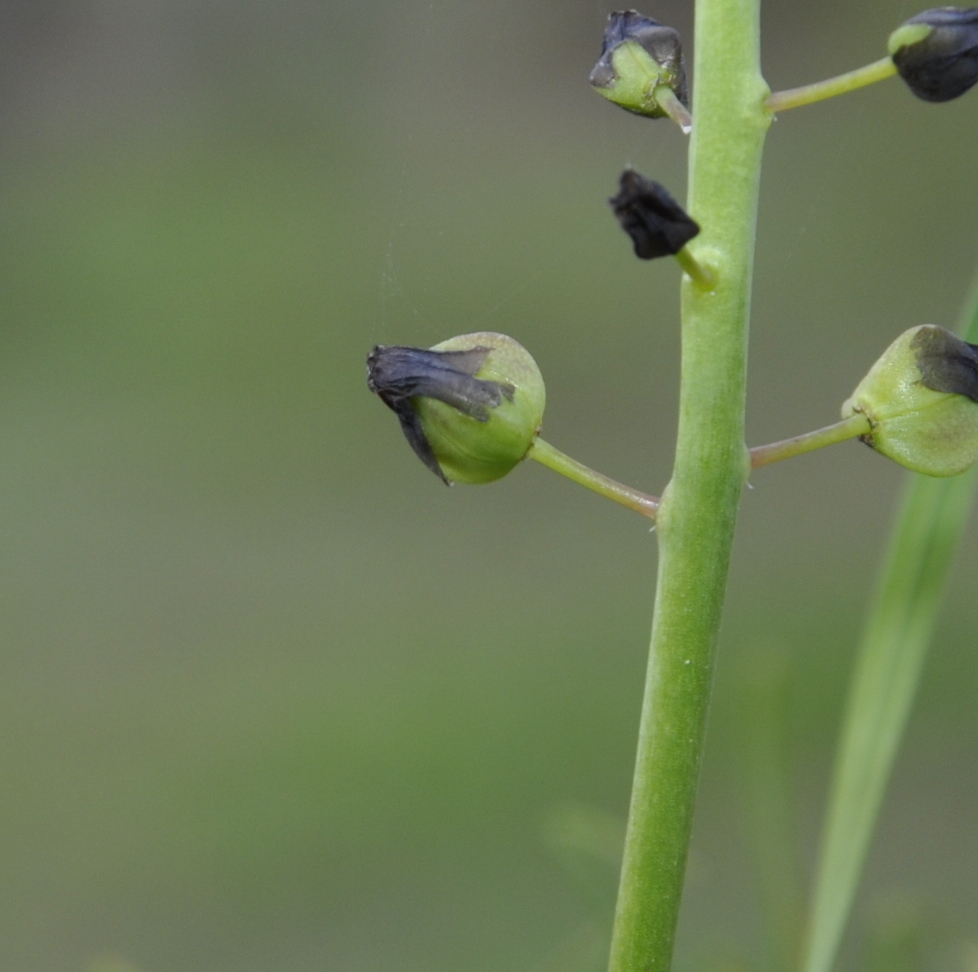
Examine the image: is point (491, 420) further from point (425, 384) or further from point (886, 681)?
point (886, 681)

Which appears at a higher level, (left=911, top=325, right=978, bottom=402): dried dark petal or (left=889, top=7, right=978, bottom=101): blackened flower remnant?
(left=889, top=7, right=978, bottom=101): blackened flower remnant

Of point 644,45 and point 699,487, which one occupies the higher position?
point 644,45

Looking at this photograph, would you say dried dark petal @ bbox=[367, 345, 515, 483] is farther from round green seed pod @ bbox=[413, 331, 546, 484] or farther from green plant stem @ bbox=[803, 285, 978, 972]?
green plant stem @ bbox=[803, 285, 978, 972]

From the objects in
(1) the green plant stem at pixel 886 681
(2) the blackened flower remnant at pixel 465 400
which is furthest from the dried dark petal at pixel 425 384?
(1) the green plant stem at pixel 886 681

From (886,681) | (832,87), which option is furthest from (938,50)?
(886,681)

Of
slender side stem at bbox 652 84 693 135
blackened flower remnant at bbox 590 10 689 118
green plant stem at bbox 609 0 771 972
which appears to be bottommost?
green plant stem at bbox 609 0 771 972

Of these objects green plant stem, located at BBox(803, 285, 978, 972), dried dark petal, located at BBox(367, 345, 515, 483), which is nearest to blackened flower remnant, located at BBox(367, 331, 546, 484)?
dried dark petal, located at BBox(367, 345, 515, 483)
